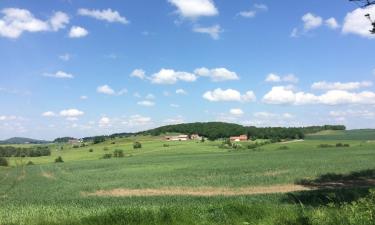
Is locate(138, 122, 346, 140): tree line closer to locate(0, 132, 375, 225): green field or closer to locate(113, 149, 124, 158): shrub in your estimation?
Answer: locate(113, 149, 124, 158): shrub

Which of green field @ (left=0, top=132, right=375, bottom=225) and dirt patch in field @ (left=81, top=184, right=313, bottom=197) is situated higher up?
green field @ (left=0, top=132, right=375, bottom=225)

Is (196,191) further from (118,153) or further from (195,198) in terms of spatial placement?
(118,153)

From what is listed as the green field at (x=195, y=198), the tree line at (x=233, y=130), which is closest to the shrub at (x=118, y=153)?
the tree line at (x=233, y=130)

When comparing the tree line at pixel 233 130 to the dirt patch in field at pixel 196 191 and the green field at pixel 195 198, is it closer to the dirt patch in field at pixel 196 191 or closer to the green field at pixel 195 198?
the green field at pixel 195 198

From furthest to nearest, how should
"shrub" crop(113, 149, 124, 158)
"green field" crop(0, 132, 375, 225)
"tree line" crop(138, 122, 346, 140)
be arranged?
1. "tree line" crop(138, 122, 346, 140)
2. "shrub" crop(113, 149, 124, 158)
3. "green field" crop(0, 132, 375, 225)

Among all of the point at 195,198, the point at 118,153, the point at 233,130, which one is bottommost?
the point at 195,198

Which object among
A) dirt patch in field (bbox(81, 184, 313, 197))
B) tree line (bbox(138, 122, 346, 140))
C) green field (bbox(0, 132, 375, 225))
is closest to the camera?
green field (bbox(0, 132, 375, 225))

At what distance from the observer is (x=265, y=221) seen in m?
10.4

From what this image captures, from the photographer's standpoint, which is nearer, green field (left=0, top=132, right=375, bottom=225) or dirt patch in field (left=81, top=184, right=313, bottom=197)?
green field (left=0, top=132, right=375, bottom=225)

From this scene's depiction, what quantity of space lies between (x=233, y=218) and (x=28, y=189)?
110 ft

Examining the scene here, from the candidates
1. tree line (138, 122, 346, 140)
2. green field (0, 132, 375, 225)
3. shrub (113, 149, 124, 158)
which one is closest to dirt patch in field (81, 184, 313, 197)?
green field (0, 132, 375, 225)

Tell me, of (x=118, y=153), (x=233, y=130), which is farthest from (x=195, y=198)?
(x=233, y=130)

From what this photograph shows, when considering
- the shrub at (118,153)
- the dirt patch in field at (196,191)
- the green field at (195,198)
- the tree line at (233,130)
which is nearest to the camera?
the green field at (195,198)

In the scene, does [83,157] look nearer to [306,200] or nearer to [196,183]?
[196,183]
